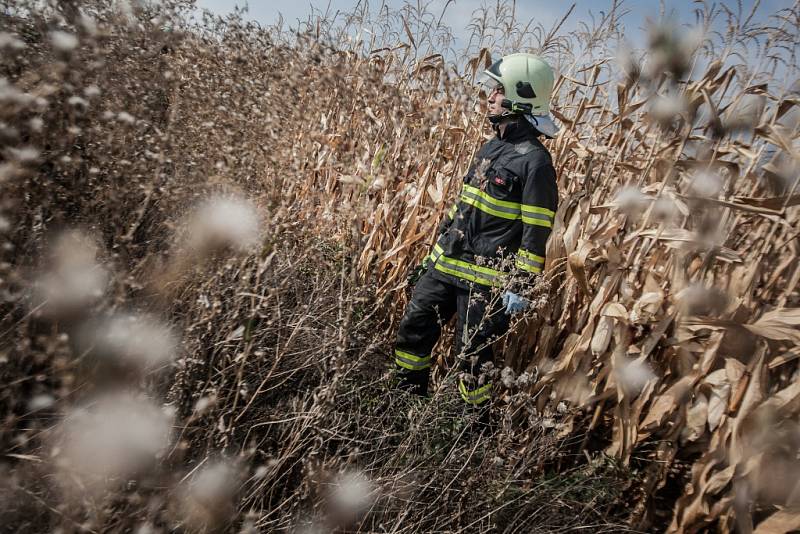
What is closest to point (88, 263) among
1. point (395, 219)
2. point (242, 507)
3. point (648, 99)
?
point (242, 507)

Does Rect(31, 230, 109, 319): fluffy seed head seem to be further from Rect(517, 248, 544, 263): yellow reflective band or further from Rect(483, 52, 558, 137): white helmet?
Rect(483, 52, 558, 137): white helmet

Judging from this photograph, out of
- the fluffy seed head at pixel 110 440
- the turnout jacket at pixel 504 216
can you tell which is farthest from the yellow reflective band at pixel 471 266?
the fluffy seed head at pixel 110 440

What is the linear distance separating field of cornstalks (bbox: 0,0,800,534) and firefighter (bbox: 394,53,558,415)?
187 millimetres

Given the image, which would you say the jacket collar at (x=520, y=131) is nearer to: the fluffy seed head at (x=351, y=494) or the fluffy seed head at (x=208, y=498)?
the fluffy seed head at (x=351, y=494)

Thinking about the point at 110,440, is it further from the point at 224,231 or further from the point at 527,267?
the point at 527,267

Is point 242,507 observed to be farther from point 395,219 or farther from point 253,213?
point 395,219

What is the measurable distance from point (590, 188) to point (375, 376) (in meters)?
1.53

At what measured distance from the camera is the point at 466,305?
8.56ft

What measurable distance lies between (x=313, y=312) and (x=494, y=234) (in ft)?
3.34

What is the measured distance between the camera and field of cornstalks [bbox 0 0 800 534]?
4.51ft

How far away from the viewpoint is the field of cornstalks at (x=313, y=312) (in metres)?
1.38

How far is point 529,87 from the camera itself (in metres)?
2.63

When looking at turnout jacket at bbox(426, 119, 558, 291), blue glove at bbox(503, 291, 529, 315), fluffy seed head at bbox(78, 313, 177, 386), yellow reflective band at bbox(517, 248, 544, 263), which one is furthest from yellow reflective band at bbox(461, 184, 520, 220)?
fluffy seed head at bbox(78, 313, 177, 386)

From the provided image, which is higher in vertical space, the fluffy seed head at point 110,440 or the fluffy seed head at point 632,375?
the fluffy seed head at point 632,375
